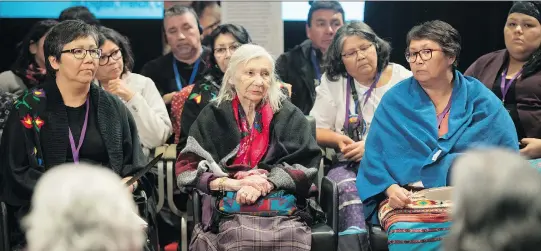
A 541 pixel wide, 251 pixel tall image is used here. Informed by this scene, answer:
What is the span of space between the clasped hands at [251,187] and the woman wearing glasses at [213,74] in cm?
81

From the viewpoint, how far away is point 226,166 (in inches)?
153

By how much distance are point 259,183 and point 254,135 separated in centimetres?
33

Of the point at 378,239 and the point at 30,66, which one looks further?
the point at 30,66

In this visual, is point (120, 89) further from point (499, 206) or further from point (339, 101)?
point (499, 206)

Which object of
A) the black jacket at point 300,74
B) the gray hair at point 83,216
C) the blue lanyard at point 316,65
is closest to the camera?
the gray hair at point 83,216

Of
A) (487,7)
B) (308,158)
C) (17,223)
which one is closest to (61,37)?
(17,223)

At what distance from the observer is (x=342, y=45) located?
176 inches

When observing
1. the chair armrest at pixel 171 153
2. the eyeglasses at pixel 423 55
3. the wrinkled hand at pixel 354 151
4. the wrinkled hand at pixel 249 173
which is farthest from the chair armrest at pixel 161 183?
the eyeglasses at pixel 423 55

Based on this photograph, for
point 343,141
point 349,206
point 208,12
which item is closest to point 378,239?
point 349,206

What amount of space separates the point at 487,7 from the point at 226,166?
10.4 ft

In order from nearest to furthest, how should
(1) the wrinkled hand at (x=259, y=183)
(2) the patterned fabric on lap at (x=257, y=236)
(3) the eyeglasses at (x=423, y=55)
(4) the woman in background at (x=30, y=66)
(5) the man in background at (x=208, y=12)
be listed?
(2) the patterned fabric on lap at (x=257, y=236) < (1) the wrinkled hand at (x=259, y=183) < (3) the eyeglasses at (x=423, y=55) < (4) the woman in background at (x=30, y=66) < (5) the man in background at (x=208, y=12)

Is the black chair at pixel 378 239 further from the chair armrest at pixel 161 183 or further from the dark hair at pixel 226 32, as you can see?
the dark hair at pixel 226 32

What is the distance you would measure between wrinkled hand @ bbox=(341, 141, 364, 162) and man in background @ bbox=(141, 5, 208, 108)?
1320mm

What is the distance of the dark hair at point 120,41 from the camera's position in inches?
181
